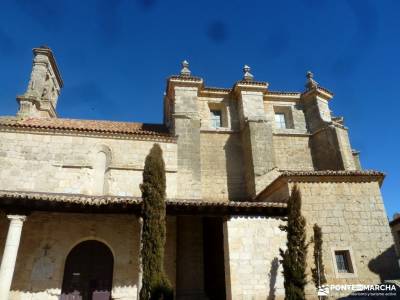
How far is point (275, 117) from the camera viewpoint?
1688 cm

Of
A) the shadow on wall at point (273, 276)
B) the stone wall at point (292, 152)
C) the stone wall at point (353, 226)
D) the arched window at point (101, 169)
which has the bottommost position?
the shadow on wall at point (273, 276)

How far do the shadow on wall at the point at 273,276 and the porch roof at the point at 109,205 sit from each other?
1.52 metres

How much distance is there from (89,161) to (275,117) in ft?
31.9

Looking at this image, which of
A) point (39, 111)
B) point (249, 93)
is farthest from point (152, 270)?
point (39, 111)

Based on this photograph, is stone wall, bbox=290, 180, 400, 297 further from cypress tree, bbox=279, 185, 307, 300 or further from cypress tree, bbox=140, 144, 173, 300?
cypress tree, bbox=140, 144, 173, 300

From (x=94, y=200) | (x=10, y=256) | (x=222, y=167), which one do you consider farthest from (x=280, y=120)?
(x=10, y=256)

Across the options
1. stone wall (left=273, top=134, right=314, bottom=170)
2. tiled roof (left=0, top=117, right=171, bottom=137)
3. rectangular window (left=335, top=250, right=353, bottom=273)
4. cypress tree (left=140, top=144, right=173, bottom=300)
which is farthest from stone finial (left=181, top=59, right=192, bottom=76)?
rectangular window (left=335, top=250, right=353, bottom=273)

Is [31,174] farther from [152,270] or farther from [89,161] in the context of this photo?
[152,270]

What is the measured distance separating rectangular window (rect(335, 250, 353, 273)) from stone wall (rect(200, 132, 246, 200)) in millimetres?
5129

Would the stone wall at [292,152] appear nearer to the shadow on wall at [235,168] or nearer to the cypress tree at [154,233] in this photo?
the shadow on wall at [235,168]

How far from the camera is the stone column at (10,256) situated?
8.23 meters

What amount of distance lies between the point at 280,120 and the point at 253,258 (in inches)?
Answer: 360

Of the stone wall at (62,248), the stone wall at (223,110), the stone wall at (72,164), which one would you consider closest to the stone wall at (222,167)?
the stone wall at (223,110)

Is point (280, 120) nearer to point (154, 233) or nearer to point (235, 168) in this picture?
point (235, 168)
